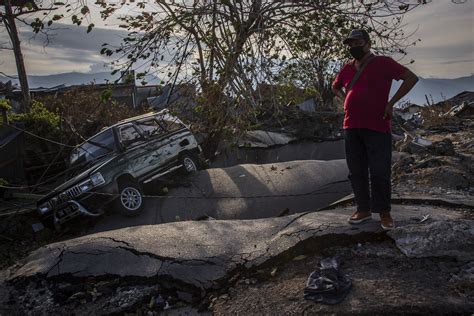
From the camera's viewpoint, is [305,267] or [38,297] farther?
[38,297]

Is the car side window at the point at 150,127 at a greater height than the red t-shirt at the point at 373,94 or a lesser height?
greater

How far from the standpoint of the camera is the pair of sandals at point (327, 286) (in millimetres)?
3160

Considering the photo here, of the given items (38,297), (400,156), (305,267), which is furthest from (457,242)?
(400,156)

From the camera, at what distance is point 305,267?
12.5ft

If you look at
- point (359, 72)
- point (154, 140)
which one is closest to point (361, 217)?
point (359, 72)

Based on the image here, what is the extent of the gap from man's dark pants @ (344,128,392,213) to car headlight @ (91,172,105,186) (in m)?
4.70

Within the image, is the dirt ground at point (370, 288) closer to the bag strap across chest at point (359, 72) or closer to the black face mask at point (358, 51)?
the bag strap across chest at point (359, 72)

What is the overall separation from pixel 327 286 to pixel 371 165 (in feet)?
4.46

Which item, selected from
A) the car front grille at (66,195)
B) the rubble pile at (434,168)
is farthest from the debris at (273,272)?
the car front grille at (66,195)

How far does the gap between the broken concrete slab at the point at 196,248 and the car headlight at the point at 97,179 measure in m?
2.38

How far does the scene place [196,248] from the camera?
4.43m

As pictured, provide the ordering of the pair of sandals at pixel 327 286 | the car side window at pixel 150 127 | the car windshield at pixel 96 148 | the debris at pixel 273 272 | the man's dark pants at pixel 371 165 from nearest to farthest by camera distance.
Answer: the pair of sandals at pixel 327 286 < the debris at pixel 273 272 < the man's dark pants at pixel 371 165 < the car windshield at pixel 96 148 < the car side window at pixel 150 127

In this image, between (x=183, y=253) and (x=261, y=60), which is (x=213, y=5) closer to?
(x=261, y=60)

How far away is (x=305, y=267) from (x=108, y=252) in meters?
2.15
